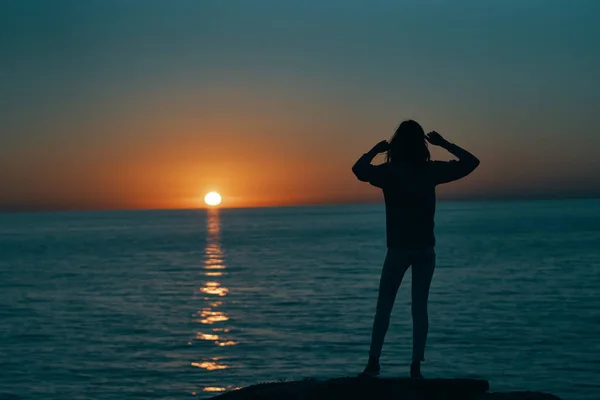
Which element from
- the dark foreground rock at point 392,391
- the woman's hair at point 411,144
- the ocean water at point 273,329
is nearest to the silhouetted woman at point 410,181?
the woman's hair at point 411,144

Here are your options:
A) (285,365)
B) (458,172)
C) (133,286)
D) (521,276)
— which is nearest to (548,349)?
(285,365)

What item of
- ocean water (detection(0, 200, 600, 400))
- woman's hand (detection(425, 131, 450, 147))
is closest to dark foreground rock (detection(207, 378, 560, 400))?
woman's hand (detection(425, 131, 450, 147))

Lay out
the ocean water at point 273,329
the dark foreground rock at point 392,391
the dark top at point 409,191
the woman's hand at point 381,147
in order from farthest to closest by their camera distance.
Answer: the ocean water at point 273,329 → the woman's hand at point 381,147 → the dark top at point 409,191 → the dark foreground rock at point 392,391

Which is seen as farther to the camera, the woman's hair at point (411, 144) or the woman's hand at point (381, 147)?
the woman's hand at point (381, 147)

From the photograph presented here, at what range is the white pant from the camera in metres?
8.70

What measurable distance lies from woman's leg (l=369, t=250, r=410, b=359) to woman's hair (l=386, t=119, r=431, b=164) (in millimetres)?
1043

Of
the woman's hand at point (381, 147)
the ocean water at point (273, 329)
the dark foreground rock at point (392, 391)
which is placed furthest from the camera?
the ocean water at point (273, 329)

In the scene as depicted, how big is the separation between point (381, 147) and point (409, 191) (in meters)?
0.59

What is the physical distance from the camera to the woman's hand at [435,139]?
8547 mm

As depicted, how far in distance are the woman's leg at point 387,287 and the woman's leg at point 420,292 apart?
14 centimetres

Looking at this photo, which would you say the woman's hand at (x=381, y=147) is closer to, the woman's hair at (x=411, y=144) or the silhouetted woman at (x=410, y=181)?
the silhouetted woman at (x=410, y=181)

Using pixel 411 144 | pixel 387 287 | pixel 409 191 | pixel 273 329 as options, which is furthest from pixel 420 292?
pixel 273 329

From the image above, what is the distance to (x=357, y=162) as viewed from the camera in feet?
28.0

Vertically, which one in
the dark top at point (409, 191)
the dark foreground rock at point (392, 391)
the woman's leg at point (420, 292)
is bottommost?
the dark foreground rock at point (392, 391)
